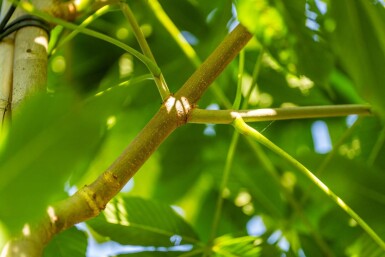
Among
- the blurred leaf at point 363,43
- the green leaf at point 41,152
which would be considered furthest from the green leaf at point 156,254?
the green leaf at point 41,152

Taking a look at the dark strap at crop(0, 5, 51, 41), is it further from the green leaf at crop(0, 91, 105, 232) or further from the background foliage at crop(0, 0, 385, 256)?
the green leaf at crop(0, 91, 105, 232)

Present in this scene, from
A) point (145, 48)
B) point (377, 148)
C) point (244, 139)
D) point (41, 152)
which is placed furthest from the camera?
point (244, 139)

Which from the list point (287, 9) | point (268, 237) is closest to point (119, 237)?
point (268, 237)

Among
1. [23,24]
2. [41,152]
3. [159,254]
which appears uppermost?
[23,24]

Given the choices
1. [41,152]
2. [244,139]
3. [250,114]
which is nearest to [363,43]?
[250,114]

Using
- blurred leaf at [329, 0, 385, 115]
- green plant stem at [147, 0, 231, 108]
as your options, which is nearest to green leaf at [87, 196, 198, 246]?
green plant stem at [147, 0, 231, 108]

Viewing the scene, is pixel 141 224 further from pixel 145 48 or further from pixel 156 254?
pixel 145 48
